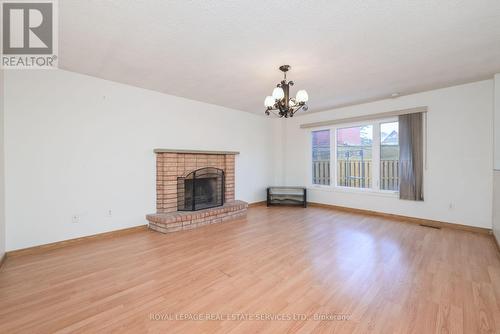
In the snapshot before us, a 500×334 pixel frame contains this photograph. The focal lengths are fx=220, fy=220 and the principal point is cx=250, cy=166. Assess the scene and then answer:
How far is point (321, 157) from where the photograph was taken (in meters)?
6.03

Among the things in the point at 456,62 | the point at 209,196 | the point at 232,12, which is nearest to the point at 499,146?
the point at 456,62

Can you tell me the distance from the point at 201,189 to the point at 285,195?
2553 millimetres

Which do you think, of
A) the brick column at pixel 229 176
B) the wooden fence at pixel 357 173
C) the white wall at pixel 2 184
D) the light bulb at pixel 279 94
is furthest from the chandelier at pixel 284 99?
the white wall at pixel 2 184

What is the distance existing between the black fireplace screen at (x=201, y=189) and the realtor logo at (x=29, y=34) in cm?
261

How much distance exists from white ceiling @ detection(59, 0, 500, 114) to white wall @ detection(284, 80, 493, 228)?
0.37 metres

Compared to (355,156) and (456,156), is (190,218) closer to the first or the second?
(355,156)

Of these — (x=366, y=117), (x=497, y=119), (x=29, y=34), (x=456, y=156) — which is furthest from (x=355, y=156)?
(x=29, y=34)

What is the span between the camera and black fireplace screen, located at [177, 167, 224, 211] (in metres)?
4.45

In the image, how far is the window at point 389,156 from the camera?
4.74 metres

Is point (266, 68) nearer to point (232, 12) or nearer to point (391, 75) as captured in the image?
point (232, 12)

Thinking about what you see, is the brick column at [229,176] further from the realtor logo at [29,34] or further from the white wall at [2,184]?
the white wall at [2,184]

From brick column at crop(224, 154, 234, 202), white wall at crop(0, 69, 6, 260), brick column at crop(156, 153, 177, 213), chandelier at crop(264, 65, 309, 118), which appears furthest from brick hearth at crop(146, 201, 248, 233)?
chandelier at crop(264, 65, 309, 118)

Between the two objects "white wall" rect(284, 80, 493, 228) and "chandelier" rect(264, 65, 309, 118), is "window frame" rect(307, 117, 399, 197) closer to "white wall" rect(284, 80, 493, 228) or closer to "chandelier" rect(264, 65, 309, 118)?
"white wall" rect(284, 80, 493, 228)

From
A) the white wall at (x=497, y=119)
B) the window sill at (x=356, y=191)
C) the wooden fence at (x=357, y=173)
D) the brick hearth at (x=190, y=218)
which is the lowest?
the brick hearth at (x=190, y=218)
